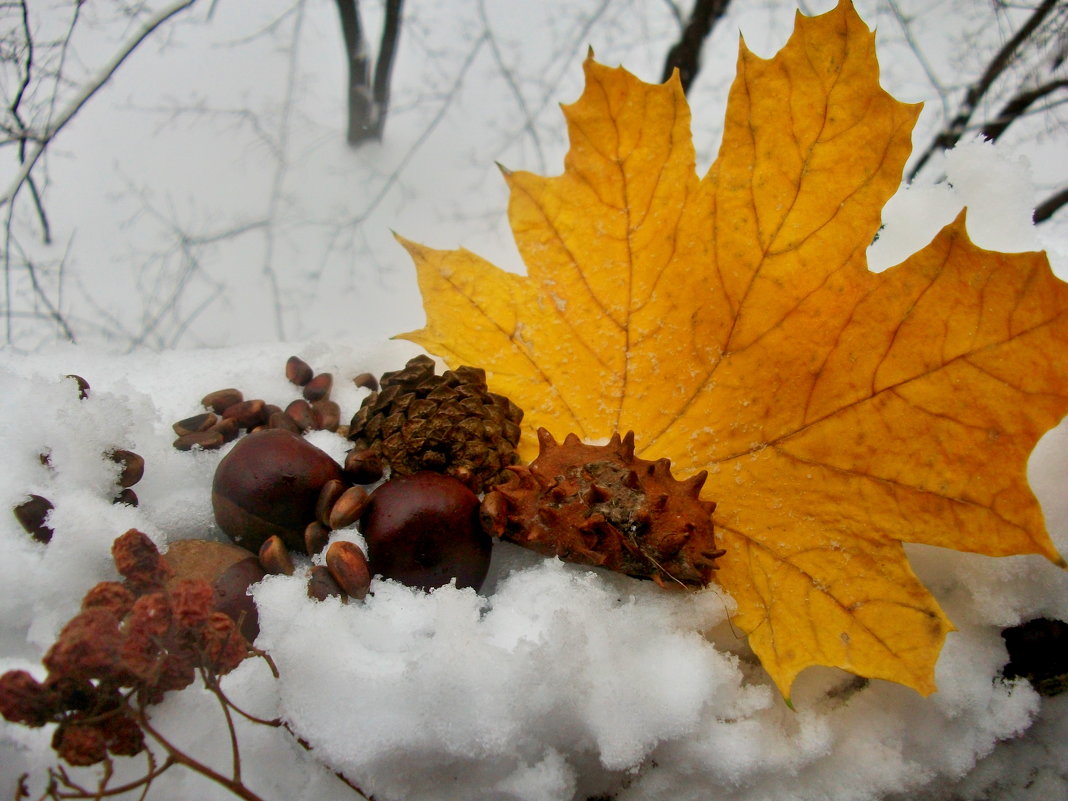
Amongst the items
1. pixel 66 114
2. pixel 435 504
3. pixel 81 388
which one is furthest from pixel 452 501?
pixel 66 114

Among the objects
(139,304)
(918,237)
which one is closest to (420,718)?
(918,237)

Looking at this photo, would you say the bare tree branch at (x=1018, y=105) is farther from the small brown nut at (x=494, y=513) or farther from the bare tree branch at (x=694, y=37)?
the small brown nut at (x=494, y=513)

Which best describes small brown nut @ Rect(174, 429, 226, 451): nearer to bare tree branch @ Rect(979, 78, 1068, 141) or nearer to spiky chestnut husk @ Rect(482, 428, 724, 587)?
spiky chestnut husk @ Rect(482, 428, 724, 587)

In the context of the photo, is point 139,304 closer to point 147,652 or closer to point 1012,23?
point 147,652

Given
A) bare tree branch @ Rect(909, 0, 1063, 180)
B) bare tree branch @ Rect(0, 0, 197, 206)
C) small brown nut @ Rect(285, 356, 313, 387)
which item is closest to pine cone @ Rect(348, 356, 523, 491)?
small brown nut @ Rect(285, 356, 313, 387)

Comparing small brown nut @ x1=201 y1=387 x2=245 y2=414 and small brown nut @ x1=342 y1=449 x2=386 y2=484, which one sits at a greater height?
small brown nut @ x1=201 y1=387 x2=245 y2=414

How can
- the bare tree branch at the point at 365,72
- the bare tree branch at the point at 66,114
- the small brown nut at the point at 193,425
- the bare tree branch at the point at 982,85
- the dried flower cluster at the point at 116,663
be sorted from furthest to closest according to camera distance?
1. the bare tree branch at the point at 365,72
2. the bare tree branch at the point at 982,85
3. the bare tree branch at the point at 66,114
4. the small brown nut at the point at 193,425
5. the dried flower cluster at the point at 116,663

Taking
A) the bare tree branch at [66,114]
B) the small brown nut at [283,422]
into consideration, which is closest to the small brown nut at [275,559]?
the small brown nut at [283,422]
